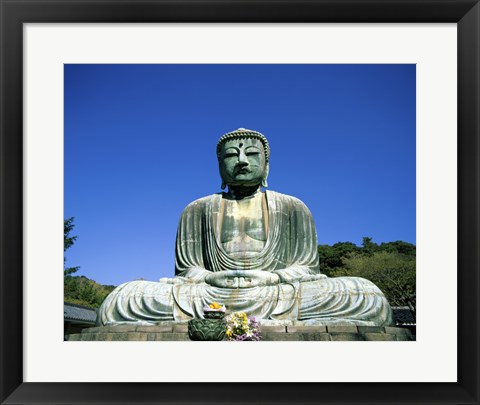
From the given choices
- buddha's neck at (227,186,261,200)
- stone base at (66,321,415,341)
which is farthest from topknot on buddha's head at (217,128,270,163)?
stone base at (66,321,415,341)

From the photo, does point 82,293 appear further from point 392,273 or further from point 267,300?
point 267,300

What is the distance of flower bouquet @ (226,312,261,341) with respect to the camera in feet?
34.8

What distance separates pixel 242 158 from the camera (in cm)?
1436

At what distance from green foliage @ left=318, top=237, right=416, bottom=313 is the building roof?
11.7 m

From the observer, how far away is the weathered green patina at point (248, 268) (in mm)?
12242

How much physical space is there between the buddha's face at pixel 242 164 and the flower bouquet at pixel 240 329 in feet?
14.1

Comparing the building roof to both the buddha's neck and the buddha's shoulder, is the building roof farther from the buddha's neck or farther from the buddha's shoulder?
the buddha's shoulder

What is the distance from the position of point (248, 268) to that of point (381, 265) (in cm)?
1723
